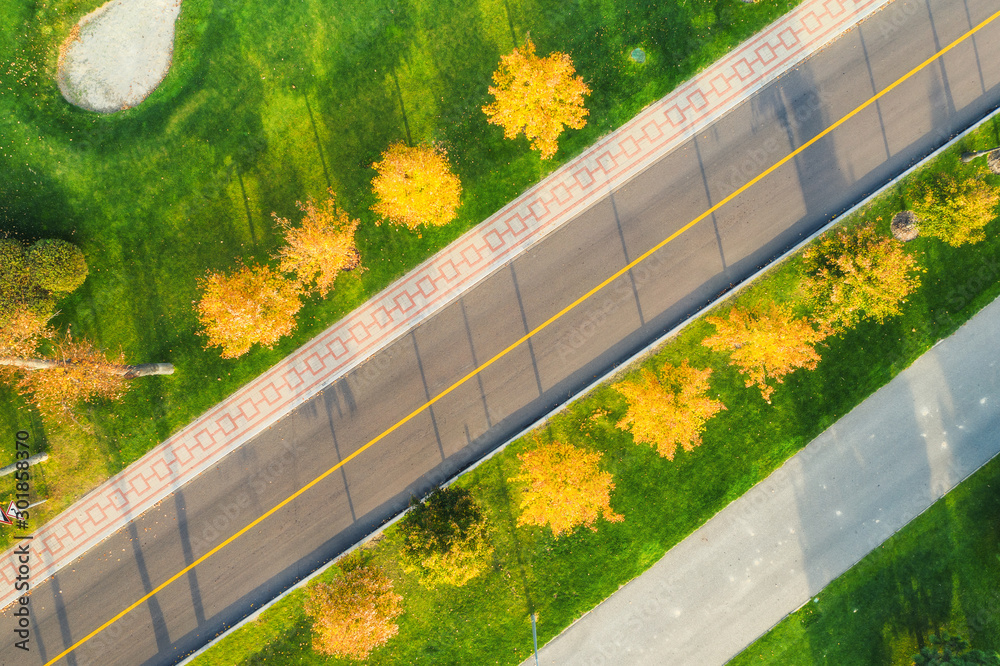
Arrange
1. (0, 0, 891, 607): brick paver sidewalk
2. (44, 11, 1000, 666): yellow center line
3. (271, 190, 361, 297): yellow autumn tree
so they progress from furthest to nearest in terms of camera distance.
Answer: (44, 11, 1000, 666): yellow center line, (0, 0, 891, 607): brick paver sidewalk, (271, 190, 361, 297): yellow autumn tree

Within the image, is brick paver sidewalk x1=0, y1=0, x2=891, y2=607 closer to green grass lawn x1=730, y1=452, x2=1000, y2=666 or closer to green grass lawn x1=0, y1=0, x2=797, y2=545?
green grass lawn x1=0, y1=0, x2=797, y2=545

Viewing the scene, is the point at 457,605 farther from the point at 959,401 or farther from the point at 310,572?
the point at 959,401

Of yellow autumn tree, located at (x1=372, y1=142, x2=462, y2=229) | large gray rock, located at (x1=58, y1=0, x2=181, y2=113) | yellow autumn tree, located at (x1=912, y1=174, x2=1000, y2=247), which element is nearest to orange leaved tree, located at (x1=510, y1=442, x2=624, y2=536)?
yellow autumn tree, located at (x1=372, y1=142, x2=462, y2=229)

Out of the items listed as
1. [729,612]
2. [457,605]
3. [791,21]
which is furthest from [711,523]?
[791,21]

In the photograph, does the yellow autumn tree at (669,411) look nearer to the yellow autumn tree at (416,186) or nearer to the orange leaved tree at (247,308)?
the yellow autumn tree at (416,186)

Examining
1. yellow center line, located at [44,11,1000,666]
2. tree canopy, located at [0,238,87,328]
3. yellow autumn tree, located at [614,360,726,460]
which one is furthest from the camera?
yellow center line, located at [44,11,1000,666]

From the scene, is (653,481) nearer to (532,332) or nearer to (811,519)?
(811,519)
